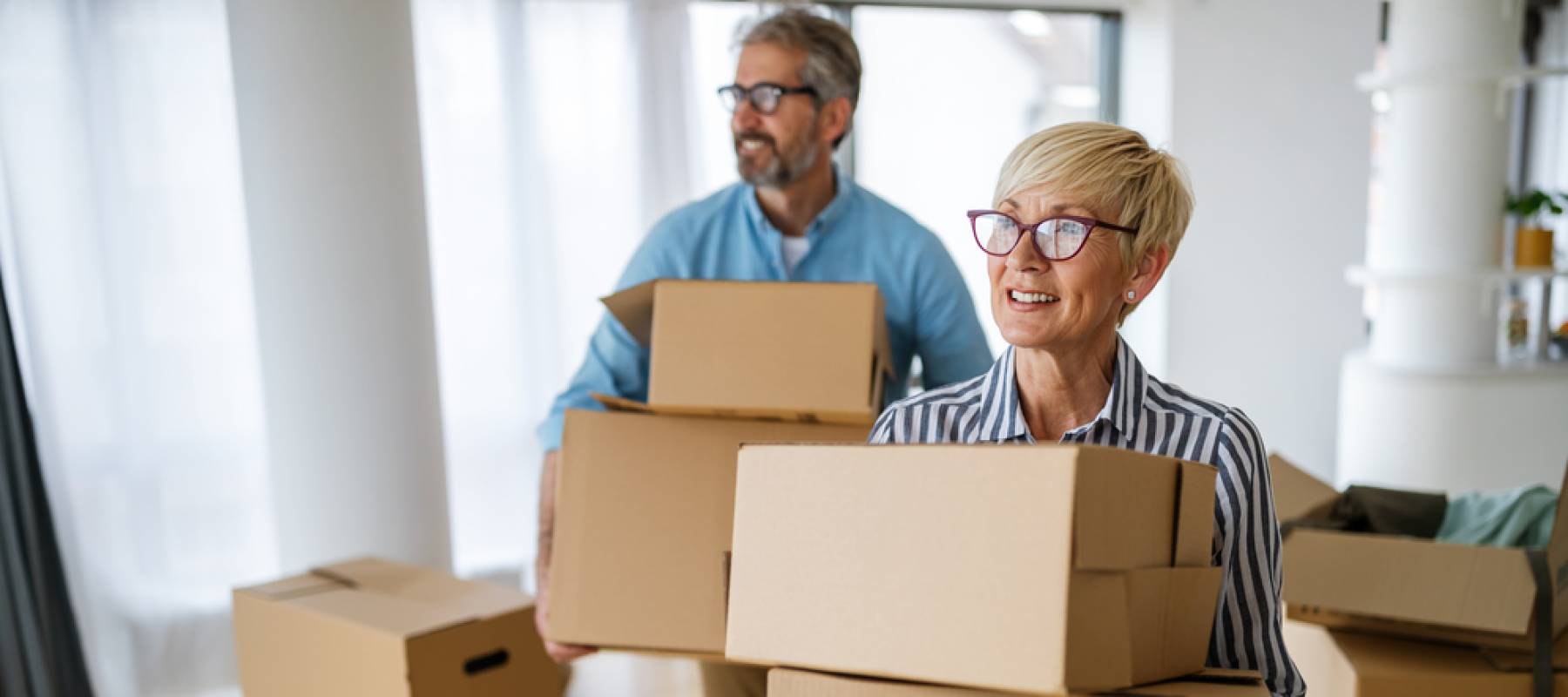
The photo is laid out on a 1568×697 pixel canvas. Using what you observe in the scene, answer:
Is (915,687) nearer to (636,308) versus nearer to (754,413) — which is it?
(754,413)

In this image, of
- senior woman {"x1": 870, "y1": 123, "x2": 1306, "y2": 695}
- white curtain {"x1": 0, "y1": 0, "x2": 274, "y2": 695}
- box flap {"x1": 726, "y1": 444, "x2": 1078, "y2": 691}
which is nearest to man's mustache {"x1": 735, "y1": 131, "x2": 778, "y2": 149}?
senior woman {"x1": 870, "y1": 123, "x2": 1306, "y2": 695}

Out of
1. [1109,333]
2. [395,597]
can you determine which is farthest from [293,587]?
[1109,333]

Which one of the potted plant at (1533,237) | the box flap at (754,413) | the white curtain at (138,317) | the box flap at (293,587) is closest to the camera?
the box flap at (754,413)

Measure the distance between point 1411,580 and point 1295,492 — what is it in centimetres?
33

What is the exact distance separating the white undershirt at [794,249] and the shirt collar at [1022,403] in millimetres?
645

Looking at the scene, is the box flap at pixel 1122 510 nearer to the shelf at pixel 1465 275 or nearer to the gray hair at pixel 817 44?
the gray hair at pixel 817 44

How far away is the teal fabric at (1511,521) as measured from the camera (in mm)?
1890

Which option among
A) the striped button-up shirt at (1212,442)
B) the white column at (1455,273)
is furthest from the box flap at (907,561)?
the white column at (1455,273)

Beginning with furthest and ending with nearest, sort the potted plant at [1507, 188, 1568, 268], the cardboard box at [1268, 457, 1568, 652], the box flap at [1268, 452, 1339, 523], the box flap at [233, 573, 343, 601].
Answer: the potted plant at [1507, 188, 1568, 268], the box flap at [1268, 452, 1339, 523], the box flap at [233, 573, 343, 601], the cardboard box at [1268, 457, 1568, 652]

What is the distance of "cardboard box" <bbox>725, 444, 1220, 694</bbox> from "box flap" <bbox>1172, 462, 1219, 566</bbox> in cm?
2

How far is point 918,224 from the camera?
5.86 feet

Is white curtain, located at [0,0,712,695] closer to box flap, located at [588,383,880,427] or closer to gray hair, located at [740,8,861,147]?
gray hair, located at [740,8,861,147]

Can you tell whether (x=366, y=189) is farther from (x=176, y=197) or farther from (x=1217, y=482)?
(x=1217, y=482)

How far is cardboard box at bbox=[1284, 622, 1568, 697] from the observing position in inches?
63.8
